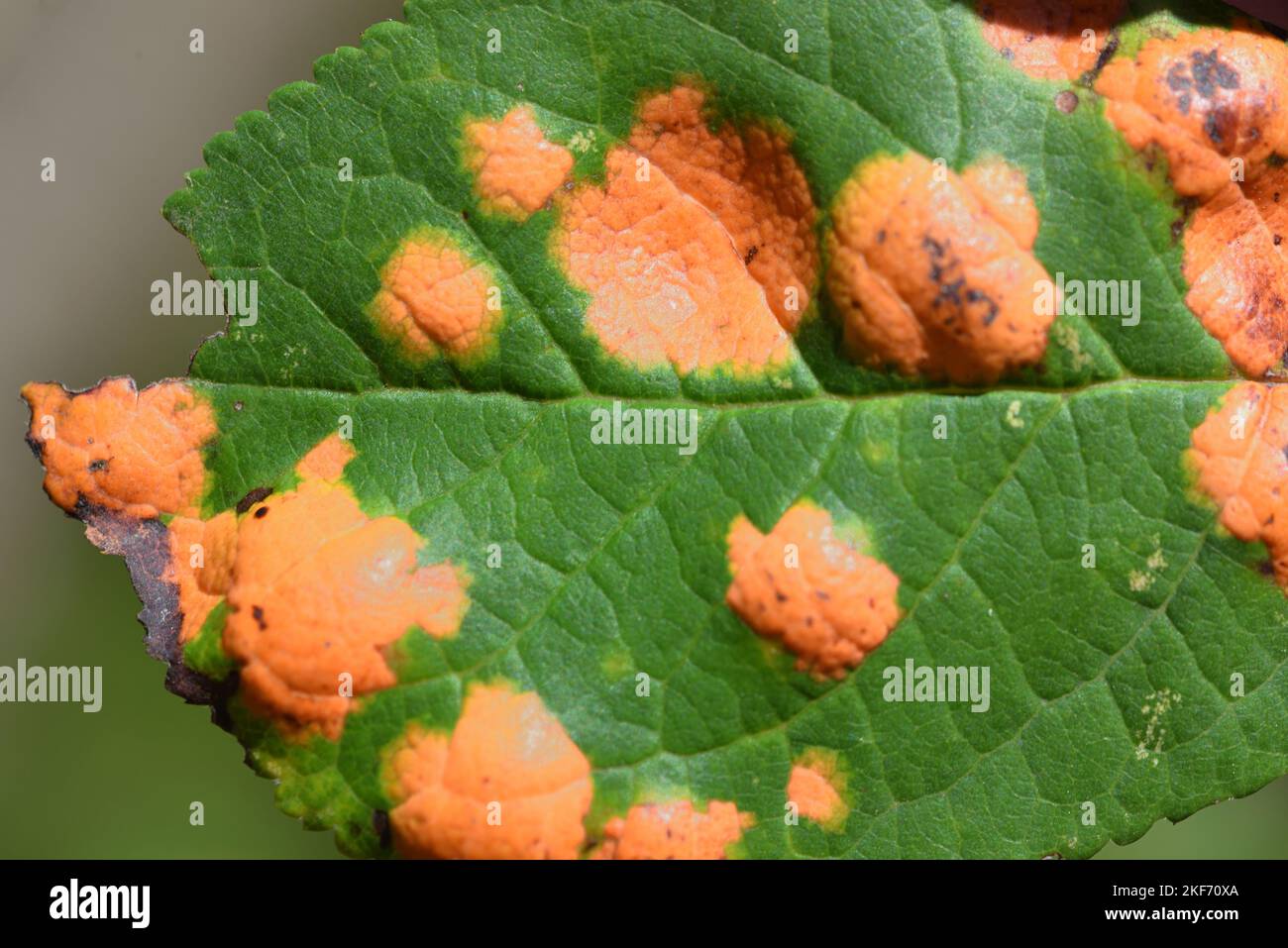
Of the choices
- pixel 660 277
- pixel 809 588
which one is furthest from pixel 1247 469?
pixel 660 277

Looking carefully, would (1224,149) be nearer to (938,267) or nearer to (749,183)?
(938,267)

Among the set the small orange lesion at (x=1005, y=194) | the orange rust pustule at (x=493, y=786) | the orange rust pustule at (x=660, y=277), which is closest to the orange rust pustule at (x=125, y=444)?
the orange rust pustule at (x=493, y=786)

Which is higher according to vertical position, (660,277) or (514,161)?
(514,161)

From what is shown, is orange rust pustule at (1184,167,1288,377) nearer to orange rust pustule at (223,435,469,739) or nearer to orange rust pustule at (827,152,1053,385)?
orange rust pustule at (827,152,1053,385)

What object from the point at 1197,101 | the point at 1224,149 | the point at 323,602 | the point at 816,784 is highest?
the point at 1197,101

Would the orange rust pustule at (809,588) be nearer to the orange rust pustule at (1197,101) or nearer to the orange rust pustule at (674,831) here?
the orange rust pustule at (674,831)

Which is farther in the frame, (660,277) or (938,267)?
(660,277)

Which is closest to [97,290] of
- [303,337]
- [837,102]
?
[303,337]
